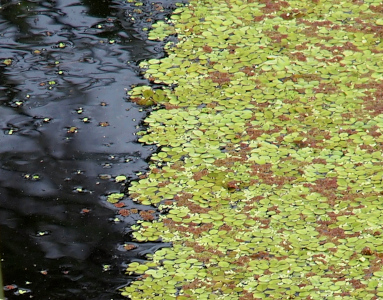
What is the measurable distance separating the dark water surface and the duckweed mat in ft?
0.76

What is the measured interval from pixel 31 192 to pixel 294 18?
12.0ft

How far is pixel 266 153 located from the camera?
605cm

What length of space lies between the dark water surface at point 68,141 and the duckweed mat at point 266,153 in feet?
0.76

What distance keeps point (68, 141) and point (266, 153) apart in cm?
173

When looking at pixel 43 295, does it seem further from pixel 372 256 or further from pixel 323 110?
pixel 323 110

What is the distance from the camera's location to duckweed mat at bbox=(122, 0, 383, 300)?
4859mm

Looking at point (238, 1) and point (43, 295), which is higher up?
point (238, 1)

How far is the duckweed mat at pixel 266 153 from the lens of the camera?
15.9ft

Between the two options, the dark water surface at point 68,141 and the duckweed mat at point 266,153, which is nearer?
the duckweed mat at point 266,153

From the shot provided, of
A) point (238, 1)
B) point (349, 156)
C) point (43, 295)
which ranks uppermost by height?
point (238, 1)

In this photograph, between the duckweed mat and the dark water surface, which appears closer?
the duckweed mat

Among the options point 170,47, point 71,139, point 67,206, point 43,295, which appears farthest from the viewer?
point 170,47

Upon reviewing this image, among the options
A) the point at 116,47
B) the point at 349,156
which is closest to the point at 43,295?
the point at 349,156

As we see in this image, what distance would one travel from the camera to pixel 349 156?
595 centimetres
